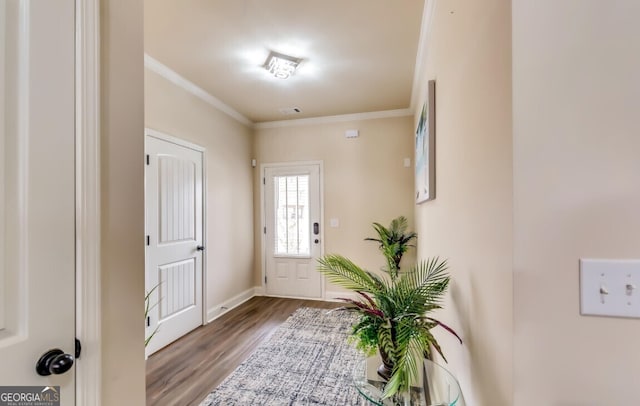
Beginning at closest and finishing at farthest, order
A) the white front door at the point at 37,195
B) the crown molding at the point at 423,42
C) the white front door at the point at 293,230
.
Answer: the white front door at the point at 37,195, the crown molding at the point at 423,42, the white front door at the point at 293,230

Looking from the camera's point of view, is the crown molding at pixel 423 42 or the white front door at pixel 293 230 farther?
the white front door at pixel 293 230

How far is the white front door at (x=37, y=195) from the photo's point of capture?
0.70 meters

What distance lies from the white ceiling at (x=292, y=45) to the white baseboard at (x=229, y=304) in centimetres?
265

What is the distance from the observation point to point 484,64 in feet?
2.61

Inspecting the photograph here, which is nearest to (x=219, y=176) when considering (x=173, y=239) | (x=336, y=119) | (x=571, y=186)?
(x=173, y=239)

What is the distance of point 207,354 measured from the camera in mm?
2475

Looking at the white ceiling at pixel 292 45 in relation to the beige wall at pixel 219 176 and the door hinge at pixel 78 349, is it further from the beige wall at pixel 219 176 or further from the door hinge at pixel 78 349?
the door hinge at pixel 78 349

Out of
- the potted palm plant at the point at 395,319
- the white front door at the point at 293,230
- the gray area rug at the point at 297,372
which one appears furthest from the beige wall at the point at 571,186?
the white front door at the point at 293,230

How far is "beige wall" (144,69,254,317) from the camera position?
2.65 meters

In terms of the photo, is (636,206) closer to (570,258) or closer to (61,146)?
(570,258)

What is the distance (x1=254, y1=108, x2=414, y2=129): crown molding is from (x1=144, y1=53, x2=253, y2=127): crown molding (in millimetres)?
440

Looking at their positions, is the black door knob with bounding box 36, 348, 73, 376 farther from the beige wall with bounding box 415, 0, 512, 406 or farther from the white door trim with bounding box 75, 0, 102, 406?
the beige wall with bounding box 415, 0, 512, 406

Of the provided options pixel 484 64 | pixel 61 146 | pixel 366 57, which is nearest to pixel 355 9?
pixel 366 57

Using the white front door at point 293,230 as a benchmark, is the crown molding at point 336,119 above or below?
above
